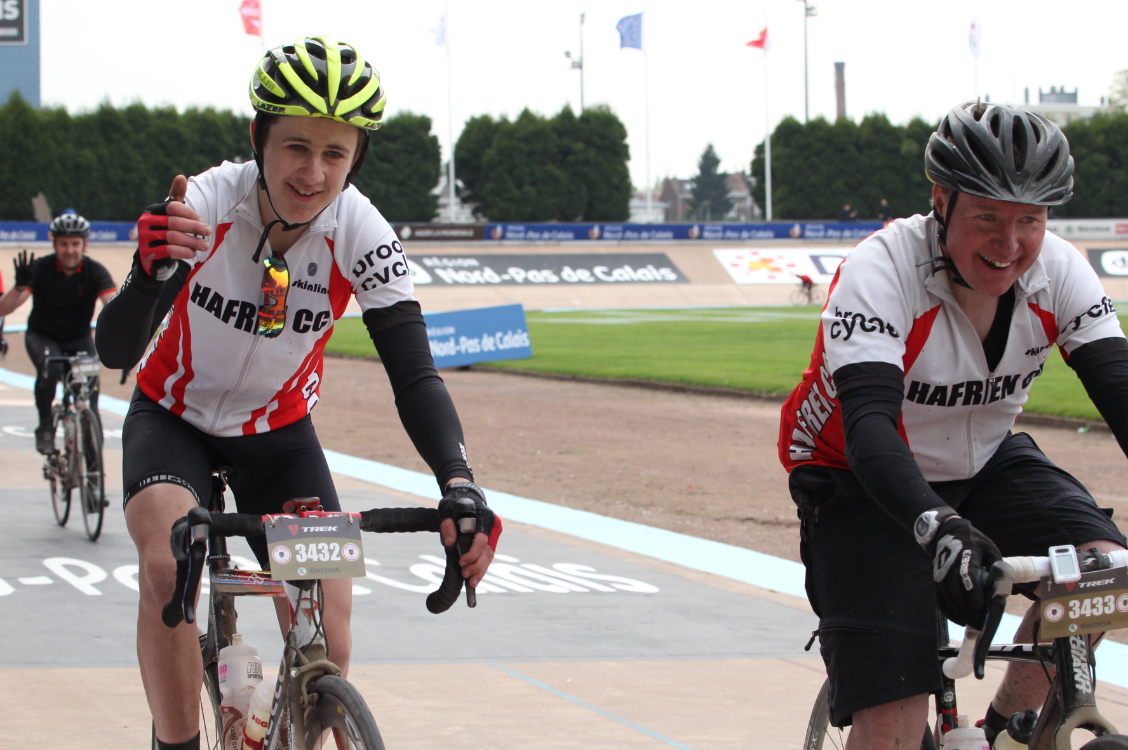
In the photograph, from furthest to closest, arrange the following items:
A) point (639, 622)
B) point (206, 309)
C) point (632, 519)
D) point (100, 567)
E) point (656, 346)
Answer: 1. point (656, 346)
2. point (632, 519)
3. point (100, 567)
4. point (639, 622)
5. point (206, 309)

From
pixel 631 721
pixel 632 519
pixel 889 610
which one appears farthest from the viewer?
pixel 632 519

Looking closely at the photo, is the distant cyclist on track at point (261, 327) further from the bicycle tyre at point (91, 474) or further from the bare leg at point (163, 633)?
the bicycle tyre at point (91, 474)

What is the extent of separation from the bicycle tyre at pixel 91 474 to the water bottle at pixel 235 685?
493 cm

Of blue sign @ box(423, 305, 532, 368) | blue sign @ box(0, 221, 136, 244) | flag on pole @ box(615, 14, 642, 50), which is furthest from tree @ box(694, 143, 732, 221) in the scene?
blue sign @ box(423, 305, 532, 368)

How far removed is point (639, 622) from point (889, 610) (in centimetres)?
325

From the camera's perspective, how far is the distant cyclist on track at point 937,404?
2664mm

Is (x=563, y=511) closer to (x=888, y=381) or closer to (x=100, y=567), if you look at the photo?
(x=100, y=567)

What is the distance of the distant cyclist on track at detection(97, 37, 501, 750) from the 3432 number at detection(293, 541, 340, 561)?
259 millimetres

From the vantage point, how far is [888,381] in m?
2.67

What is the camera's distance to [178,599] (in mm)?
2561

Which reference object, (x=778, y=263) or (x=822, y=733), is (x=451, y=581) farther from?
(x=778, y=263)

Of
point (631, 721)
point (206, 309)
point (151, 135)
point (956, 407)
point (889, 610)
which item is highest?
point (151, 135)

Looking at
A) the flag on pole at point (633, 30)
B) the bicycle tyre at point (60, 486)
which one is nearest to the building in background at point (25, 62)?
the flag on pole at point (633, 30)

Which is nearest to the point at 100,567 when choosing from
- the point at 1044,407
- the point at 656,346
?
the point at 1044,407
